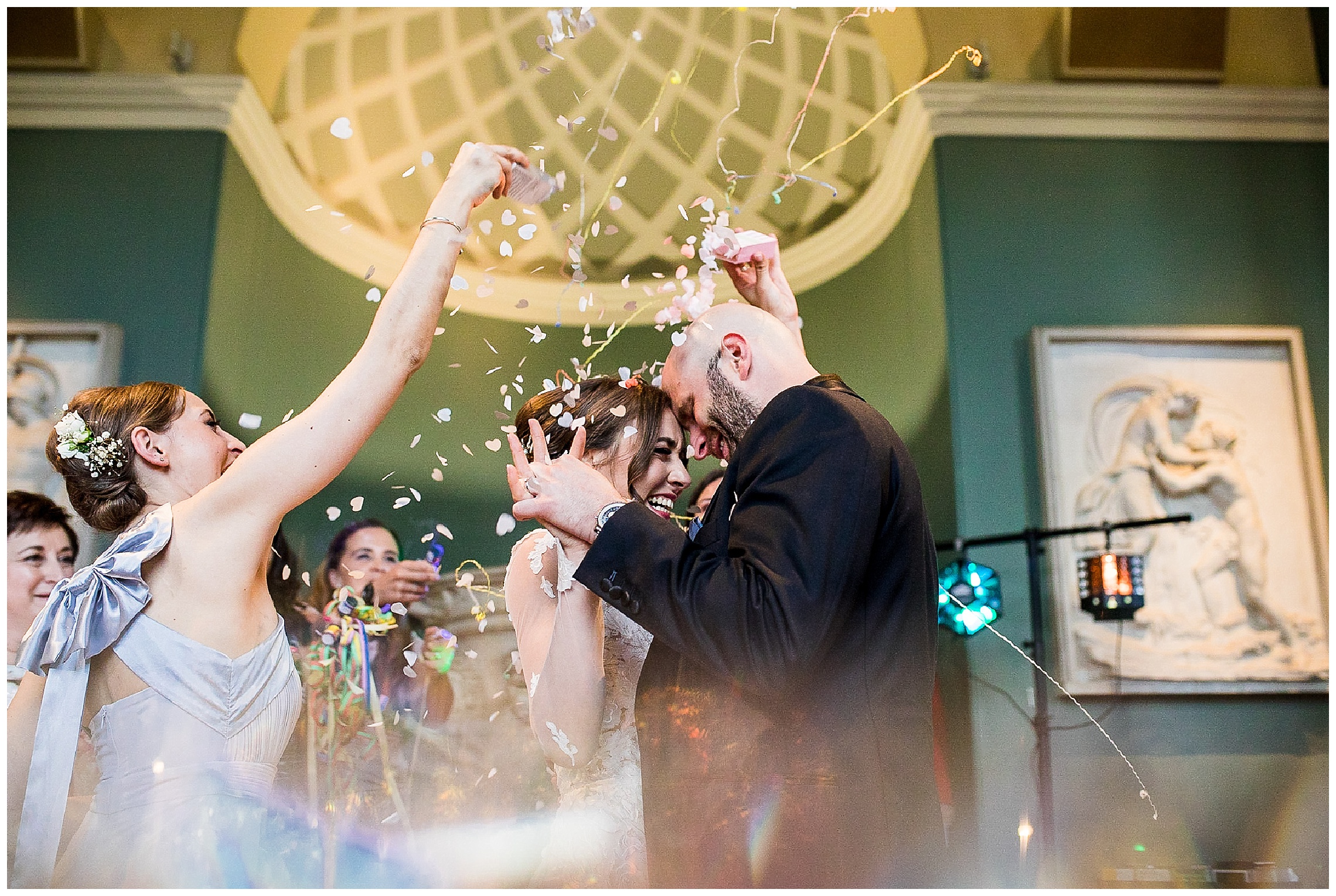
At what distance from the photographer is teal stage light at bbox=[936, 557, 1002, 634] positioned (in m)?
3.02

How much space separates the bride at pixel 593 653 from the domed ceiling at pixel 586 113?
967 millimetres

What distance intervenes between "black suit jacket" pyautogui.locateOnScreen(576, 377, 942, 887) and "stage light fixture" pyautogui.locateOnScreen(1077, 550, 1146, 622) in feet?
5.32

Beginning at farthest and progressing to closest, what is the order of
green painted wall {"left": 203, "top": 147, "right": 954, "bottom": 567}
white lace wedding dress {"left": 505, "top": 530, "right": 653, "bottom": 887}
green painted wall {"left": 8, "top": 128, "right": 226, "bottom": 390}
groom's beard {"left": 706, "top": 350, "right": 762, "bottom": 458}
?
green painted wall {"left": 8, "top": 128, "right": 226, "bottom": 390} < green painted wall {"left": 203, "top": 147, "right": 954, "bottom": 567} < white lace wedding dress {"left": 505, "top": 530, "right": 653, "bottom": 887} < groom's beard {"left": 706, "top": 350, "right": 762, "bottom": 458}

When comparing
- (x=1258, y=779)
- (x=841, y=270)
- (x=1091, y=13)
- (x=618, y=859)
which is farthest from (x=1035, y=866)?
(x=1091, y=13)

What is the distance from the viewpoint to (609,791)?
204cm

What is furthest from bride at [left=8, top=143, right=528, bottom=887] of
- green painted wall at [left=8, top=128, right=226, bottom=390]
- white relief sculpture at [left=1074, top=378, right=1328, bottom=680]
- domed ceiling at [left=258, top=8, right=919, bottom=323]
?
white relief sculpture at [left=1074, top=378, right=1328, bottom=680]

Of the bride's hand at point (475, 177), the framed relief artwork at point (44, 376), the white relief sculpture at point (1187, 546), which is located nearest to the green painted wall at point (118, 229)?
the framed relief artwork at point (44, 376)

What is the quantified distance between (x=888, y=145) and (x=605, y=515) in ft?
7.38

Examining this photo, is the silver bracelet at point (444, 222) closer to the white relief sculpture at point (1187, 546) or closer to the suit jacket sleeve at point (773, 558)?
the suit jacket sleeve at point (773, 558)

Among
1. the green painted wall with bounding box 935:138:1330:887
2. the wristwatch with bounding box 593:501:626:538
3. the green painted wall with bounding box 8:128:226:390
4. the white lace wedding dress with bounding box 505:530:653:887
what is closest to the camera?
the wristwatch with bounding box 593:501:626:538

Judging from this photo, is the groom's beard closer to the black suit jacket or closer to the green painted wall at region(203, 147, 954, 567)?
the black suit jacket

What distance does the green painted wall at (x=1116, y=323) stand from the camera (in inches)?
118

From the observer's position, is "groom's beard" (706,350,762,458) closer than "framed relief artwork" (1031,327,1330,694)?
Yes

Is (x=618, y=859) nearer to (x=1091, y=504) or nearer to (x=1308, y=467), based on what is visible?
(x=1091, y=504)
